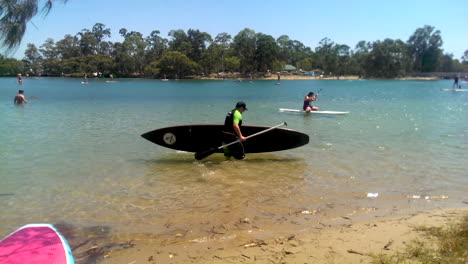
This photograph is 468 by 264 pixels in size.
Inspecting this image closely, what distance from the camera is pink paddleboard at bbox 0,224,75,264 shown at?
4.23 meters

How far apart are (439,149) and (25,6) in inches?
488

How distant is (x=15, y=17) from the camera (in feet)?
16.5

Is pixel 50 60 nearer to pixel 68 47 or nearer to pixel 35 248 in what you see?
pixel 68 47

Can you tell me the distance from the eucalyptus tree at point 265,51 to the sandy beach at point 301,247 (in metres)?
124

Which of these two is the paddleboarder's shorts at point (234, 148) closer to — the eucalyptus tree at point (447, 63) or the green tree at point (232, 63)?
the green tree at point (232, 63)

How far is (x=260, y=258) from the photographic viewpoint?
457 cm

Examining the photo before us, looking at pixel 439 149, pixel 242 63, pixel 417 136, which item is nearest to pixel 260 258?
pixel 439 149

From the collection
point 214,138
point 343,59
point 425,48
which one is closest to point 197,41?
point 343,59

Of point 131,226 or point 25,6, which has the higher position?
point 25,6

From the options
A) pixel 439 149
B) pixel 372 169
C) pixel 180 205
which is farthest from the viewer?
pixel 439 149

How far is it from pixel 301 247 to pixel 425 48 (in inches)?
6680

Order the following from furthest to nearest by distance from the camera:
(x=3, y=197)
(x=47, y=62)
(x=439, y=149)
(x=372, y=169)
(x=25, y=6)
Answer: (x=47, y=62) → (x=439, y=149) → (x=372, y=169) → (x=3, y=197) → (x=25, y=6)

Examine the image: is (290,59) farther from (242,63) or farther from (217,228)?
(217,228)

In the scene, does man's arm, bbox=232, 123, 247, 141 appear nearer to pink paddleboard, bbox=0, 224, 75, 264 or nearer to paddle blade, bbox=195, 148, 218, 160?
paddle blade, bbox=195, 148, 218, 160
